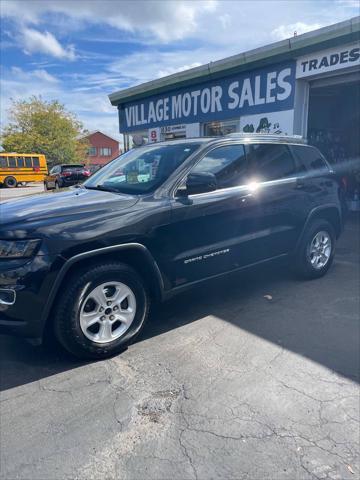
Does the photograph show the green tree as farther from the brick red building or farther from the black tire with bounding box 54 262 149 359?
the black tire with bounding box 54 262 149 359

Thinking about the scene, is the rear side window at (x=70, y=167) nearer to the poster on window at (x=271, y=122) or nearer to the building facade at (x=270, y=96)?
the building facade at (x=270, y=96)

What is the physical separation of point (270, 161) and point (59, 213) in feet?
8.70

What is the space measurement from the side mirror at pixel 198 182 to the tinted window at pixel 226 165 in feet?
0.80

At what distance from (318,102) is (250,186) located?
31.5ft

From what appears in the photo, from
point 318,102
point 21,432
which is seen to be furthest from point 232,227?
point 318,102

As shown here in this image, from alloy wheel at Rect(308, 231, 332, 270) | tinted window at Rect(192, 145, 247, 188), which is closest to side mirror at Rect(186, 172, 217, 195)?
tinted window at Rect(192, 145, 247, 188)

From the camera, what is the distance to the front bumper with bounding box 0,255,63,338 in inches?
113

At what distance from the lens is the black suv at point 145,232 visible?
2.95 metres

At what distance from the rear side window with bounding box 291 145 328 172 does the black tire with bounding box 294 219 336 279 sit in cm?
71

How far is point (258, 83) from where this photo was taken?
9773mm

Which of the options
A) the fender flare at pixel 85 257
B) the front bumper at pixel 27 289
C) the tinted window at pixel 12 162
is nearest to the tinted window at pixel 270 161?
the fender flare at pixel 85 257

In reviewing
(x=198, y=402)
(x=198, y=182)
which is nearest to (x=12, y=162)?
(x=198, y=182)

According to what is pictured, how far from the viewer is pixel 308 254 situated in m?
5.17

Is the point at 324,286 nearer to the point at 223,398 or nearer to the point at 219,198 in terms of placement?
the point at 219,198
